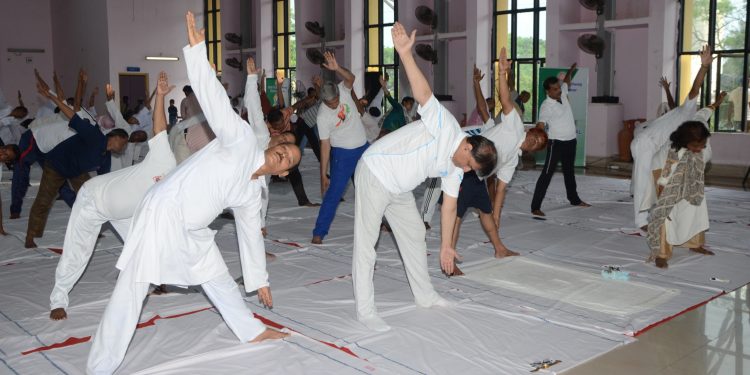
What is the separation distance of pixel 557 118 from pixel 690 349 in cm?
466

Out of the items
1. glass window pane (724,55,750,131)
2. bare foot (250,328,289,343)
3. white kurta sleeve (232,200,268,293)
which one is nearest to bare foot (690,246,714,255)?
bare foot (250,328,289,343)

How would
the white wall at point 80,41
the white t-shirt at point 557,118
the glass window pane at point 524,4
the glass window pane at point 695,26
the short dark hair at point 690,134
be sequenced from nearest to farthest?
the short dark hair at point 690,134 < the white t-shirt at point 557,118 < the glass window pane at point 695,26 < the glass window pane at point 524,4 < the white wall at point 80,41

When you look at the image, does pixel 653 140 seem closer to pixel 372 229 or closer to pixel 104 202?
pixel 372 229

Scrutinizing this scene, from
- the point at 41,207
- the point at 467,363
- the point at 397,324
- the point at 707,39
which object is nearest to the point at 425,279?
the point at 397,324

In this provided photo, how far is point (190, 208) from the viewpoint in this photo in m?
3.50

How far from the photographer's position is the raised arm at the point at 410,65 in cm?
384

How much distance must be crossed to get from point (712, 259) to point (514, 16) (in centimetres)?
1262

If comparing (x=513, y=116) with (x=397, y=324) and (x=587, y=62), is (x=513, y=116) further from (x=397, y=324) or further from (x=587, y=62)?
(x=587, y=62)

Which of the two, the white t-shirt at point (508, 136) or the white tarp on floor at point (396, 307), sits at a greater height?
the white t-shirt at point (508, 136)

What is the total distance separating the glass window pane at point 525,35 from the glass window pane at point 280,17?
956cm

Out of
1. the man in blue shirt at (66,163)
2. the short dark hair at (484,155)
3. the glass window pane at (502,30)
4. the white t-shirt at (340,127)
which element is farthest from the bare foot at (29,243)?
the glass window pane at (502,30)

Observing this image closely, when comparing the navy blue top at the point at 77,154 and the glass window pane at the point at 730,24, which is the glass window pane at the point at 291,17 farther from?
the navy blue top at the point at 77,154

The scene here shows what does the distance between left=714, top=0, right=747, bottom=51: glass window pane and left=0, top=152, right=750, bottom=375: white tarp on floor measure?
769 cm

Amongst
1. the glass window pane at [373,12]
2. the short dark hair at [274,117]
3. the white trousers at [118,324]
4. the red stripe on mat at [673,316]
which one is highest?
the glass window pane at [373,12]
